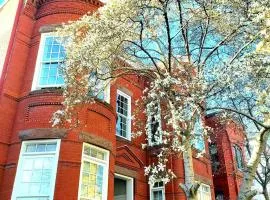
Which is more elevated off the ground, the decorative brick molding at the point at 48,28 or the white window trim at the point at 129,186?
the decorative brick molding at the point at 48,28

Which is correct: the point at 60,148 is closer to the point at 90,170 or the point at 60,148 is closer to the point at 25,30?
the point at 90,170

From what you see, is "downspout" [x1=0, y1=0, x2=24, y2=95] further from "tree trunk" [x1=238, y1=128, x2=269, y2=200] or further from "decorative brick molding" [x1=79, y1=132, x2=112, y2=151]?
"tree trunk" [x1=238, y1=128, x2=269, y2=200]

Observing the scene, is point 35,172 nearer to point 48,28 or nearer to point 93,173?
point 93,173

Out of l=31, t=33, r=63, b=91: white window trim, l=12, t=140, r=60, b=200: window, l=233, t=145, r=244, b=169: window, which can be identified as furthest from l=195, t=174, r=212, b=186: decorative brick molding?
l=31, t=33, r=63, b=91: white window trim

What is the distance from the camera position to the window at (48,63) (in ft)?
39.7

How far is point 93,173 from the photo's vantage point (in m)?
11.3

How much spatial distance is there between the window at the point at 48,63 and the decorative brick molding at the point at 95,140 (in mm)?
2019

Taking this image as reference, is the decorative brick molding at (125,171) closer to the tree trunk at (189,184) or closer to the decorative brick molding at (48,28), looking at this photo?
the tree trunk at (189,184)

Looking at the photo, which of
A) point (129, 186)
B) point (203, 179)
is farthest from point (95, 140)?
point (203, 179)

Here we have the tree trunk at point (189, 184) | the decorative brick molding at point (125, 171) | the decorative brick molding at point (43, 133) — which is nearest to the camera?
the tree trunk at point (189, 184)

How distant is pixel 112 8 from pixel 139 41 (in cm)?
153

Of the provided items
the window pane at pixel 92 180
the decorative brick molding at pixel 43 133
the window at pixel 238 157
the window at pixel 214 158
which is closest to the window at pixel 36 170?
the decorative brick molding at pixel 43 133

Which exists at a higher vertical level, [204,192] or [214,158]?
[214,158]

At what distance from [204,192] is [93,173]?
25.4ft
